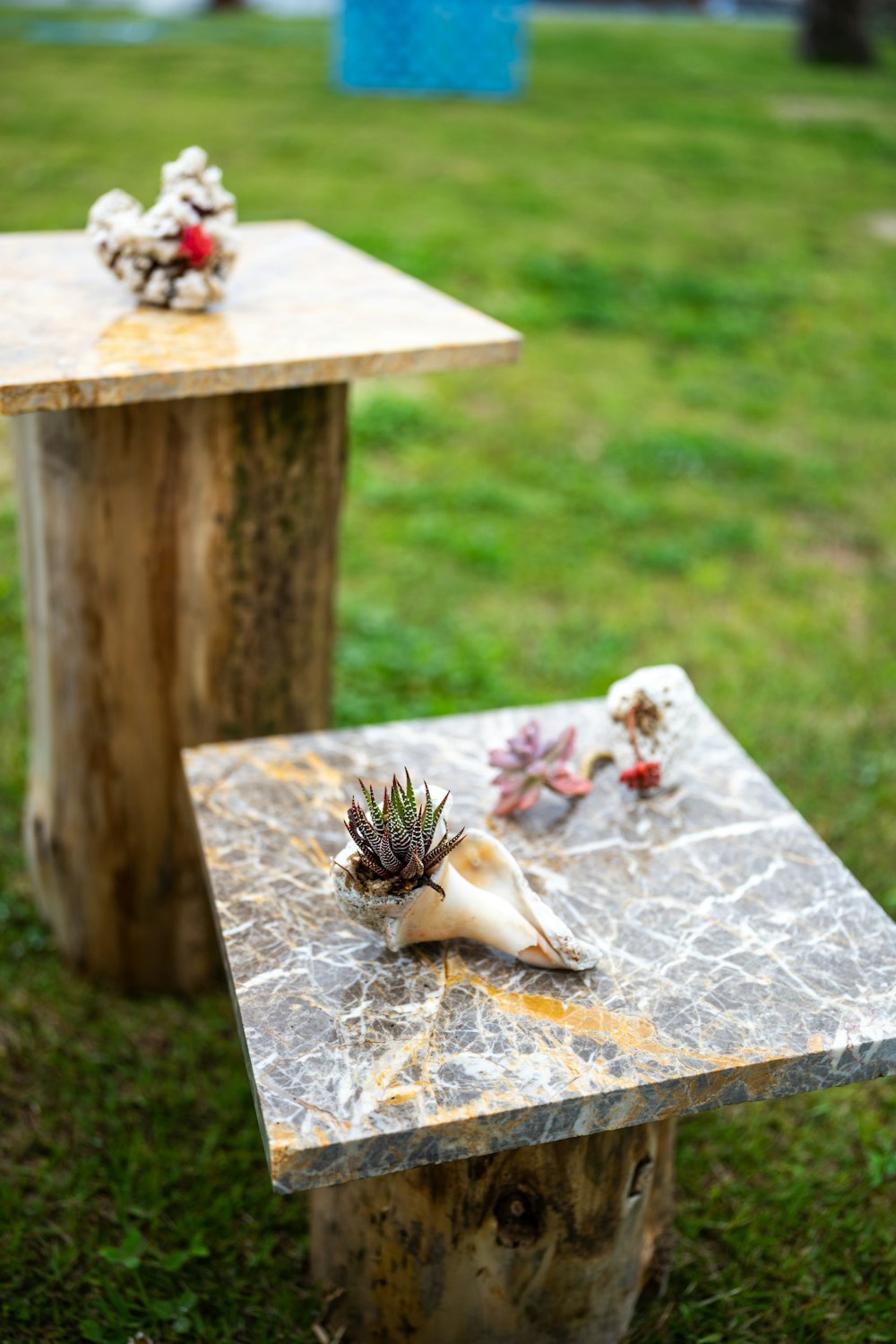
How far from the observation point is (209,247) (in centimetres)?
248

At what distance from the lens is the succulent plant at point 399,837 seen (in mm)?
1726

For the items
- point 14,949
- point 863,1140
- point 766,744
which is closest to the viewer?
point 863,1140

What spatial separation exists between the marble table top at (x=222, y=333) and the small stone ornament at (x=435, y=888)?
79 centimetres

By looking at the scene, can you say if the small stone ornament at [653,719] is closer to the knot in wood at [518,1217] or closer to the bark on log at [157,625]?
the knot in wood at [518,1217]

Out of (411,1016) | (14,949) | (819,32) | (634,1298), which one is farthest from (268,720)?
(819,32)

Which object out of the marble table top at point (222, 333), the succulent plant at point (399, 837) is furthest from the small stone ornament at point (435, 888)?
the marble table top at point (222, 333)

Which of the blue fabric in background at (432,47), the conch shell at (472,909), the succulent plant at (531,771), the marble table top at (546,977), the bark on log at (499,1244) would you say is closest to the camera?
the marble table top at (546,977)

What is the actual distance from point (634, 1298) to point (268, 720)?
4.48 ft

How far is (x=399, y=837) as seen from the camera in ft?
5.67

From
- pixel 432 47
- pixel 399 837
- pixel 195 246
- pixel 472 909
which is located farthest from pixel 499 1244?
pixel 432 47

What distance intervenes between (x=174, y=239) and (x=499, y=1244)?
1883 millimetres

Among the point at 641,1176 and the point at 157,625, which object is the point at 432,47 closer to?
the point at 157,625

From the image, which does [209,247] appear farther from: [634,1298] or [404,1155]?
[634,1298]

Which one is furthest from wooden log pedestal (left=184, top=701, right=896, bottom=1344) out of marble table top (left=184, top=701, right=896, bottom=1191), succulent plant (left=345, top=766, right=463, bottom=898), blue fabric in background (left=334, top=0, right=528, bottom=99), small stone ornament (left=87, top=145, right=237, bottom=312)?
blue fabric in background (left=334, top=0, right=528, bottom=99)
